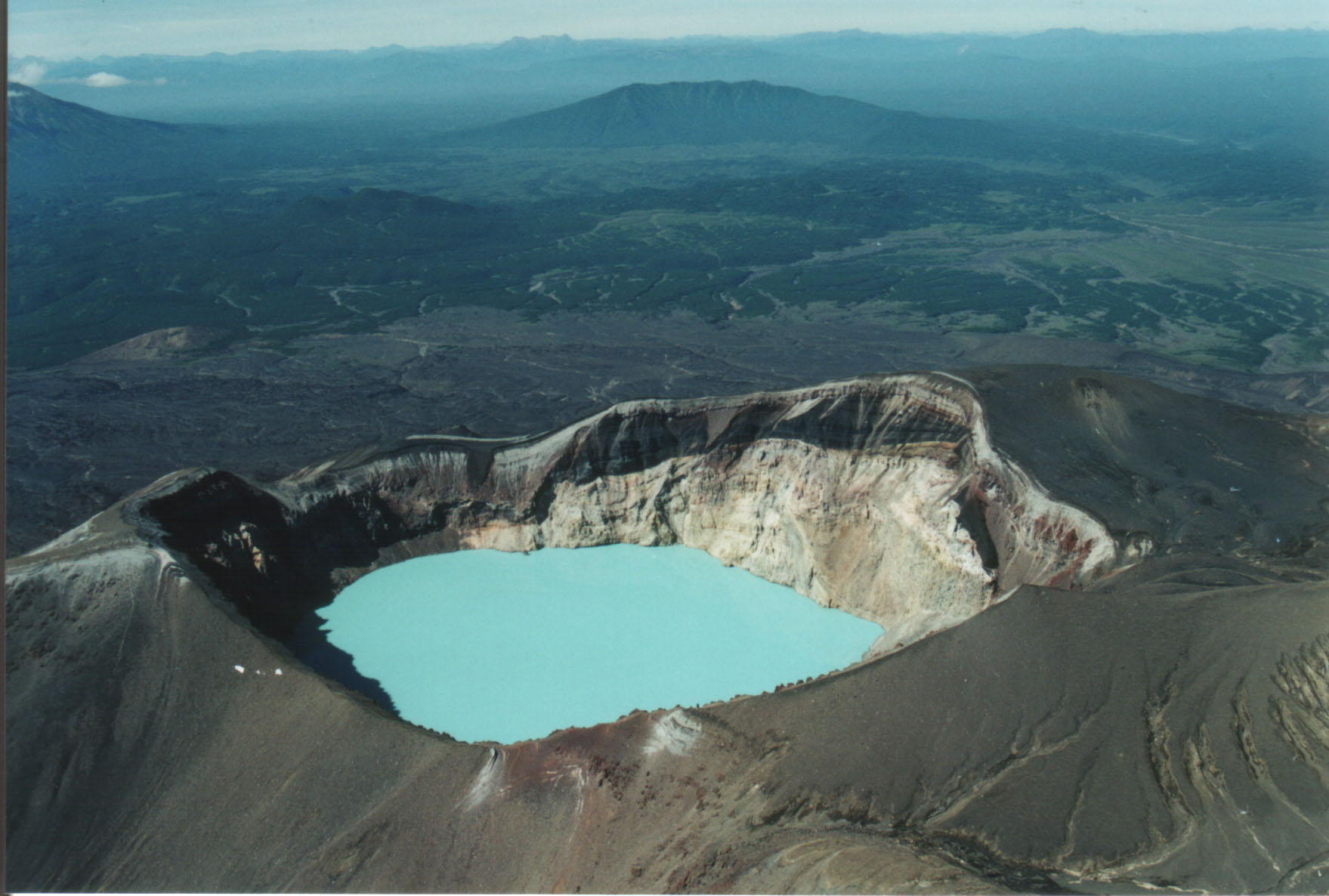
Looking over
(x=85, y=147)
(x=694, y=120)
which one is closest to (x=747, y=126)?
(x=694, y=120)

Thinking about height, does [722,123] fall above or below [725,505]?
above

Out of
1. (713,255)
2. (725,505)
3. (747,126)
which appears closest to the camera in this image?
(725,505)

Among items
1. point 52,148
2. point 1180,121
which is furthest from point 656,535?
point 1180,121

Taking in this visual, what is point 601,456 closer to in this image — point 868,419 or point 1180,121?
point 868,419

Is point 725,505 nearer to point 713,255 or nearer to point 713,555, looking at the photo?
point 713,555

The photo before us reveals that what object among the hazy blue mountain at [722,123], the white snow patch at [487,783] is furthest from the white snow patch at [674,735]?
the hazy blue mountain at [722,123]

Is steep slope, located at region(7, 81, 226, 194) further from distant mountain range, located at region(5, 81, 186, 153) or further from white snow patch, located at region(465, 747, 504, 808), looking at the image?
white snow patch, located at region(465, 747, 504, 808)
